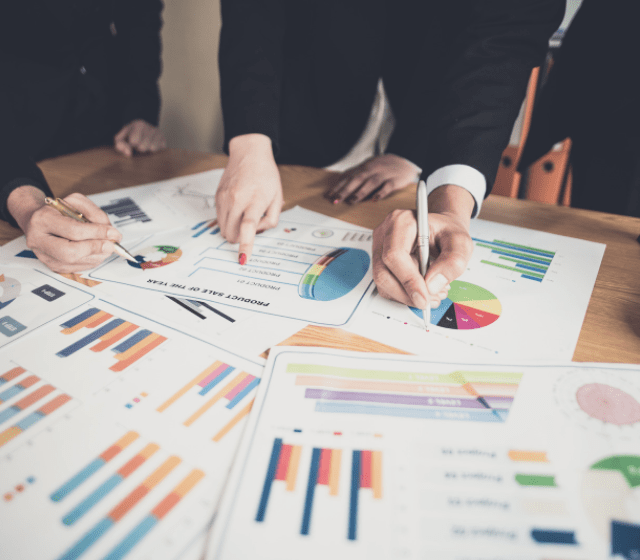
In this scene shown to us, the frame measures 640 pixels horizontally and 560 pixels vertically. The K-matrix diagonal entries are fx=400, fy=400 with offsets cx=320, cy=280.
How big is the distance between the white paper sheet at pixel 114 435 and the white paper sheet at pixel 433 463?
30 mm

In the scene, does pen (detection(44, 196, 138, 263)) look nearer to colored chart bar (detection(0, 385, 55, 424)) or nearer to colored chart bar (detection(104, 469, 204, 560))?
colored chart bar (detection(0, 385, 55, 424))

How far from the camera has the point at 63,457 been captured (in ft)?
1.09

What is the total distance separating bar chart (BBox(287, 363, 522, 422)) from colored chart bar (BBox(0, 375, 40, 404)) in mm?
259

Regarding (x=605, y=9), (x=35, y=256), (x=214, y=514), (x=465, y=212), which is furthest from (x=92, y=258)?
(x=605, y=9)

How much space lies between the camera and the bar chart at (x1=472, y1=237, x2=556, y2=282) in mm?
591

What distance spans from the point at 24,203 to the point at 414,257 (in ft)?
2.17

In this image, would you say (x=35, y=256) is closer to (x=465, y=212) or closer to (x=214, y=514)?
(x=214, y=514)

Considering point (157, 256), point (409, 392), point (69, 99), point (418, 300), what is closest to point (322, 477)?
point (409, 392)

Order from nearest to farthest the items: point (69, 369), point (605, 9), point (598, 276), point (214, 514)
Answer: point (214, 514)
point (69, 369)
point (598, 276)
point (605, 9)

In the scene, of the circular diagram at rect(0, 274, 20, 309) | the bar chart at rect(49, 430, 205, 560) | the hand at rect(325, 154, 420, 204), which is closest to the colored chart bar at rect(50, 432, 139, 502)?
the bar chart at rect(49, 430, 205, 560)

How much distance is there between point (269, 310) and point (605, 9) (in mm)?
1019

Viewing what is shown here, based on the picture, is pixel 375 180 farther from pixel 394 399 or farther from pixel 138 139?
pixel 138 139

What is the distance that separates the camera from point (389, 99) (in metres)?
1.10

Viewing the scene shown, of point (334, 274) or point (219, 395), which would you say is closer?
point (219, 395)
